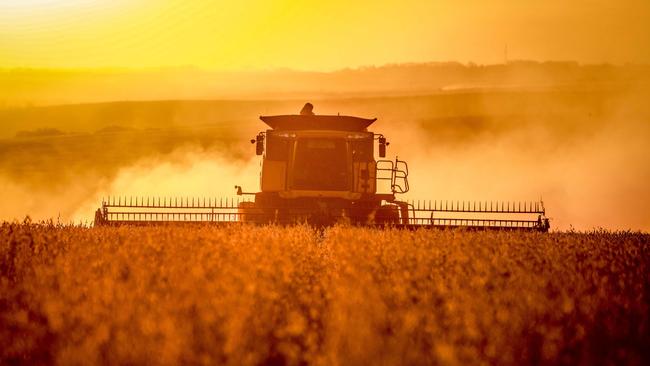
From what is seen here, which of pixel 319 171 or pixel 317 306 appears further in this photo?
pixel 319 171

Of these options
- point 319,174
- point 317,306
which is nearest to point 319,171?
point 319,174

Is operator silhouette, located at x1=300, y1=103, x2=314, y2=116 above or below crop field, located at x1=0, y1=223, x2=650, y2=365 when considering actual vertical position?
above

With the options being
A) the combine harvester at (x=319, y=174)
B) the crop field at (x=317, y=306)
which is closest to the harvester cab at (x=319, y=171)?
the combine harvester at (x=319, y=174)

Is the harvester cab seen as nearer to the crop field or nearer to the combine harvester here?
the combine harvester

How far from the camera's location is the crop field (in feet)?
16.9

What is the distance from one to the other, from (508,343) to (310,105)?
53.9ft

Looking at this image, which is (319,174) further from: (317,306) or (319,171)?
(317,306)

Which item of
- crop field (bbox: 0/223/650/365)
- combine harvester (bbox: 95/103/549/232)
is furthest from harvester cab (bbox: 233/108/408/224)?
crop field (bbox: 0/223/650/365)

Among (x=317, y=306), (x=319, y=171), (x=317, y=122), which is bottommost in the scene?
(x=317, y=306)

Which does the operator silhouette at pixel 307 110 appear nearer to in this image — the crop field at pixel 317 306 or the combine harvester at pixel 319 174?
the combine harvester at pixel 319 174

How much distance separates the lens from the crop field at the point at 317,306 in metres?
5.14

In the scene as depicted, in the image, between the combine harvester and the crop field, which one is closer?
the crop field

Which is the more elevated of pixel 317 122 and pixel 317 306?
pixel 317 122

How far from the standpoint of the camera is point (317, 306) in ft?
23.0
